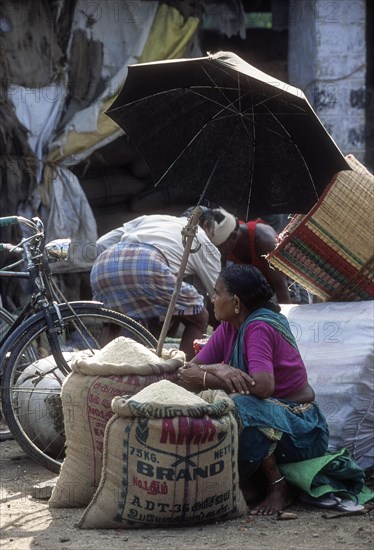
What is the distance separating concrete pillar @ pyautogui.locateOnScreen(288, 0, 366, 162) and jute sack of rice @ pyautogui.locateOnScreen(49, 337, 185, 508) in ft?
15.2

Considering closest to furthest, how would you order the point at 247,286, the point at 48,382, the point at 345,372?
the point at 247,286, the point at 345,372, the point at 48,382

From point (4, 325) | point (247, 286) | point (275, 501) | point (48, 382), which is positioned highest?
point (247, 286)

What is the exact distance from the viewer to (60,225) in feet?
28.5

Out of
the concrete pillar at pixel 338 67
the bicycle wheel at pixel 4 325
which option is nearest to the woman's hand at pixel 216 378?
the bicycle wheel at pixel 4 325

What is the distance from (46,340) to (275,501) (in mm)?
1749

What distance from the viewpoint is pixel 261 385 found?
465cm

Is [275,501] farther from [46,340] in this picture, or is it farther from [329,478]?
[46,340]

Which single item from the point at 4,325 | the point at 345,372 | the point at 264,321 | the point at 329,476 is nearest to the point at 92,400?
the point at 264,321

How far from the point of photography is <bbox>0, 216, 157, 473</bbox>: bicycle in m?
5.45

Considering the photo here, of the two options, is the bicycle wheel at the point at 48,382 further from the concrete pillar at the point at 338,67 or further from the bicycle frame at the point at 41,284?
the concrete pillar at the point at 338,67

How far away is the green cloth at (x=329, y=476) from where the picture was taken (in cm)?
482

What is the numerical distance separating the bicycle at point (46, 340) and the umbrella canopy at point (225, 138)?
2.54 feet

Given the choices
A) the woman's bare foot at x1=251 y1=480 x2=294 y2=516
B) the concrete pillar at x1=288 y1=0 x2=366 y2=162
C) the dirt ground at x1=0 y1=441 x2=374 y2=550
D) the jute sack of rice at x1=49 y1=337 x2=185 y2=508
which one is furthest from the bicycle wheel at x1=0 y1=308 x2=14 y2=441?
the concrete pillar at x1=288 y1=0 x2=366 y2=162

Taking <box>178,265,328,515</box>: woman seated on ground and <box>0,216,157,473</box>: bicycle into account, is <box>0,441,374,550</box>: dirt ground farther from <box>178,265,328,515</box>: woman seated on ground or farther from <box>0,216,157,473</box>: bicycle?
<box>0,216,157,473</box>: bicycle
